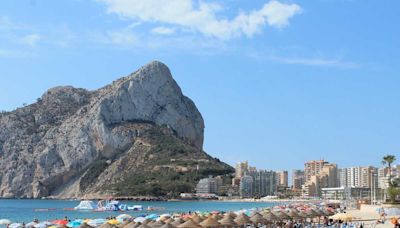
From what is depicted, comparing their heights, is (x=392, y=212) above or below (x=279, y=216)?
above

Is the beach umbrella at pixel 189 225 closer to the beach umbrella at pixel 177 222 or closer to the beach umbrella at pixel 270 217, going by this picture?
the beach umbrella at pixel 177 222

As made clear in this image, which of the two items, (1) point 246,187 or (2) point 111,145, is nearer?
(2) point 111,145

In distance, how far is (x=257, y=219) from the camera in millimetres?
40312

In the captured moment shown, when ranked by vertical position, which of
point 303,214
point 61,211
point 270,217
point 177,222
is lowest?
point 61,211

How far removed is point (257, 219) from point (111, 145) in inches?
5172

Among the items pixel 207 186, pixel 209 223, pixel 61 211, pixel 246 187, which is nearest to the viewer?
pixel 209 223

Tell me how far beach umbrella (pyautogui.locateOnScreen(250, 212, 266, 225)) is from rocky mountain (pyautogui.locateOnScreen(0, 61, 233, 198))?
123 meters

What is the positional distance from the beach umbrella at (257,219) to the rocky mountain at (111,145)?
4836 inches

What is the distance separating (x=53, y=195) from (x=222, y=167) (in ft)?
181

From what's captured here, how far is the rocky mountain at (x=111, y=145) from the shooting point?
167375 millimetres

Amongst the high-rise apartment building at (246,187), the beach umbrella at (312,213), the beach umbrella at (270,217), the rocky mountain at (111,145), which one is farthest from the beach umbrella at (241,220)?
the high-rise apartment building at (246,187)

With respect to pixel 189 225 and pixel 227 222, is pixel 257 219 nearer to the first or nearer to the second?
pixel 227 222

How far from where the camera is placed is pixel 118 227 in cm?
3306

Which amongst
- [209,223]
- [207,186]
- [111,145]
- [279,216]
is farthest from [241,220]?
[207,186]
